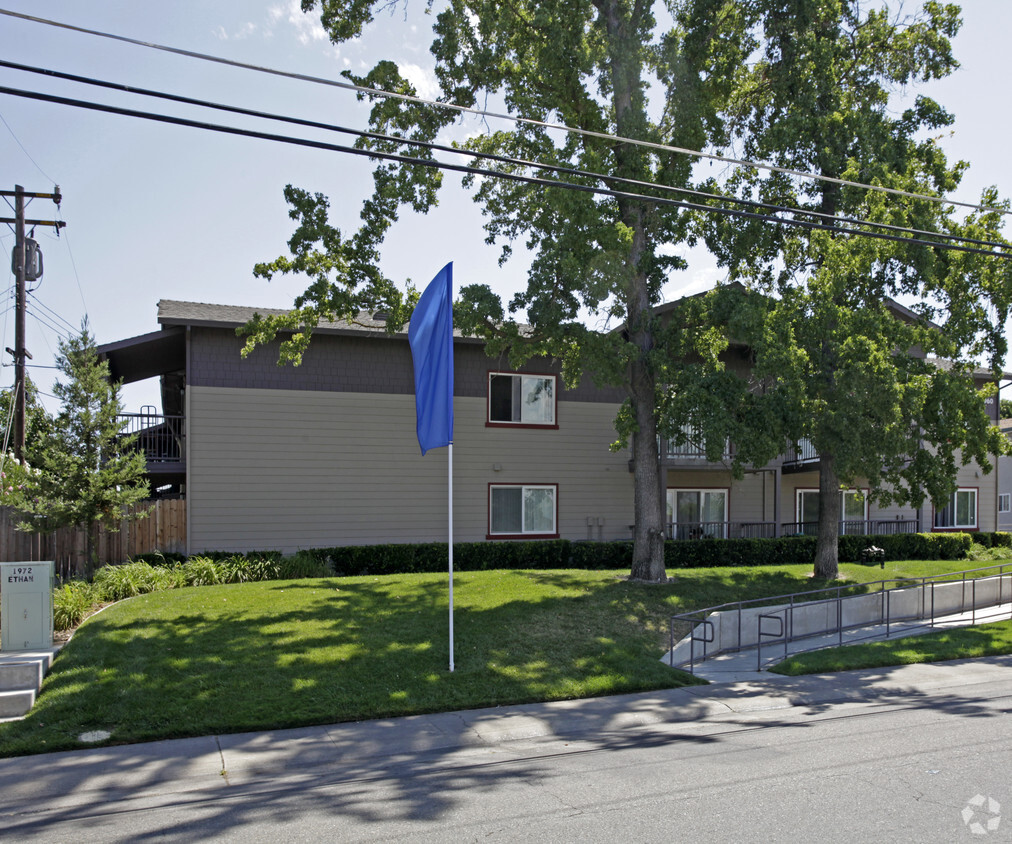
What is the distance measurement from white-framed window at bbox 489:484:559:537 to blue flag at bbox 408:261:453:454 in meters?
11.3

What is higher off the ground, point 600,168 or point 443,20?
point 443,20

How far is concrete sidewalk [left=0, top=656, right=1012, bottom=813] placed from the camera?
283 inches

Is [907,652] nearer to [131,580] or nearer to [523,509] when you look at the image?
[523,509]

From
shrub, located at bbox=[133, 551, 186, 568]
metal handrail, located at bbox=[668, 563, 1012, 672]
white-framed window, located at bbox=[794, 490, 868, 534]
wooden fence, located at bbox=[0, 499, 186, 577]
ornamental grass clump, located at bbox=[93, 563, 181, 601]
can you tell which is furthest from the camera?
white-framed window, located at bbox=[794, 490, 868, 534]

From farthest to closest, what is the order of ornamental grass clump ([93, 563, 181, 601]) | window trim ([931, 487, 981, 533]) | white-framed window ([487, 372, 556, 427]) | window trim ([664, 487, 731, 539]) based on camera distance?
window trim ([931, 487, 981, 533]), window trim ([664, 487, 731, 539]), white-framed window ([487, 372, 556, 427]), ornamental grass clump ([93, 563, 181, 601])

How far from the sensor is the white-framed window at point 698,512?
2489cm

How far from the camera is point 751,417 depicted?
1573cm

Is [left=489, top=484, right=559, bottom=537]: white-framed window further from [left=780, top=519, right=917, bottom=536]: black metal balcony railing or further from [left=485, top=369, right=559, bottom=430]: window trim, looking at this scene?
[left=780, top=519, right=917, bottom=536]: black metal balcony railing

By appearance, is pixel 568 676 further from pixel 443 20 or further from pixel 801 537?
pixel 801 537

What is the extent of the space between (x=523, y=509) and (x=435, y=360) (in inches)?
484

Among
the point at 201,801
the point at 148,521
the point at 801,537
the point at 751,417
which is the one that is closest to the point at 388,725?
the point at 201,801

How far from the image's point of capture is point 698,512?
2545 cm

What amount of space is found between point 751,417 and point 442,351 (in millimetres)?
7238

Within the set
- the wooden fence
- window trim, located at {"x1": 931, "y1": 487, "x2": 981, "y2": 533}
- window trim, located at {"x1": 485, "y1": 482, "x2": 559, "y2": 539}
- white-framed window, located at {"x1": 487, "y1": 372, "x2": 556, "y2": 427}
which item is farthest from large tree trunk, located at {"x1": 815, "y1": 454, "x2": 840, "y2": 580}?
the wooden fence
